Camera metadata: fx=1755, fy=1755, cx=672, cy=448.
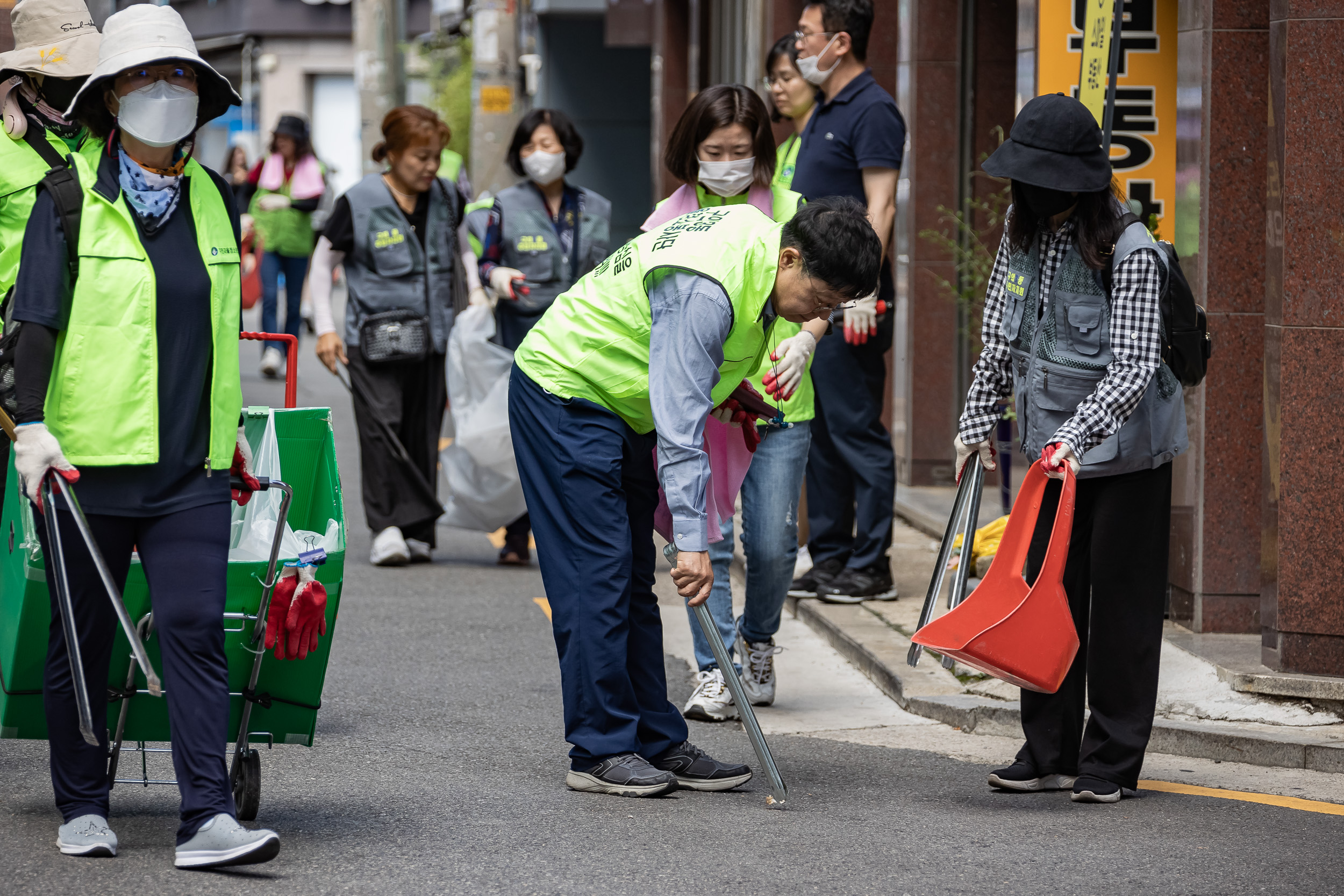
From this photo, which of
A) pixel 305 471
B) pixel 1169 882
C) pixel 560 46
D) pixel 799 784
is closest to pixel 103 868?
pixel 305 471

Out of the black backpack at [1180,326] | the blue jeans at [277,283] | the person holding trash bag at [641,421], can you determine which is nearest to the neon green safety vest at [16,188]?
the person holding trash bag at [641,421]

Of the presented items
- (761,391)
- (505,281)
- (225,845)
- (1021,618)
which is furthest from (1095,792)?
(505,281)

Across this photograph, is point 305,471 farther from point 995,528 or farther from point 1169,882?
point 995,528

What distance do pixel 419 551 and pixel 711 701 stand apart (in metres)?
3.23

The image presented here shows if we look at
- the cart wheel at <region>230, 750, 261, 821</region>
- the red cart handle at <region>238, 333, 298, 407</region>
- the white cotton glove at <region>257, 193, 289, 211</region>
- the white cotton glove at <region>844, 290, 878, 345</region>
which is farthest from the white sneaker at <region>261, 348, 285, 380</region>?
the cart wheel at <region>230, 750, 261, 821</region>

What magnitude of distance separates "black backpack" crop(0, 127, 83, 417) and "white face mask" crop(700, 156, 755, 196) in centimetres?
211

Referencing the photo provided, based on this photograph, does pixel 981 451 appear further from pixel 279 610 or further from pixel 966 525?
pixel 279 610

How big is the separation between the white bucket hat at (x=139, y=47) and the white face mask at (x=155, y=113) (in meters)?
0.06

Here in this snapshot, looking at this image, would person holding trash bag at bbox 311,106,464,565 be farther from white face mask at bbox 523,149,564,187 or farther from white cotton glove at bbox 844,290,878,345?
white cotton glove at bbox 844,290,878,345

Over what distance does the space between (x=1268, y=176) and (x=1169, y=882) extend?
2514mm

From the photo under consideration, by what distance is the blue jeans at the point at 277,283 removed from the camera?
1553 cm

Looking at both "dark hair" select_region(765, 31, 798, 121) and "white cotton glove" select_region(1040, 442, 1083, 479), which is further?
"dark hair" select_region(765, 31, 798, 121)

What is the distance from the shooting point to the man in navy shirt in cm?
658

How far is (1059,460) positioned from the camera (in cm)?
432
